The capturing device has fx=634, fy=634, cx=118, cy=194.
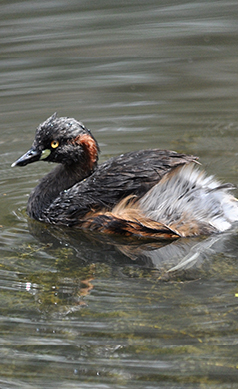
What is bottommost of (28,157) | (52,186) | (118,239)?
(118,239)

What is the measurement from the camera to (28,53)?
973 centimetres

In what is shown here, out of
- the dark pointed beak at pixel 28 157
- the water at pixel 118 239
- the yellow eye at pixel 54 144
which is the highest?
the yellow eye at pixel 54 144

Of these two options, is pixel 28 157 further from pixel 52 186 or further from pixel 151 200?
pixel 151 200

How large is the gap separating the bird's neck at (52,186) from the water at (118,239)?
6.9 inches

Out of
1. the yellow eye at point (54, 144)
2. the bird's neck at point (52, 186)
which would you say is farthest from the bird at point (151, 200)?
the bird's neck at point (52, 186)

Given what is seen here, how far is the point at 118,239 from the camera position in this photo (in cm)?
537

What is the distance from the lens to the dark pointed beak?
5.66 metres

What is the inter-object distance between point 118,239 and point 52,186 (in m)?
0.96

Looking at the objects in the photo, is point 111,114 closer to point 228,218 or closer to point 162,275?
point 228,218

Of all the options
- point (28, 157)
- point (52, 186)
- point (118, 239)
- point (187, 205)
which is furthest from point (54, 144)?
point (187, 205)

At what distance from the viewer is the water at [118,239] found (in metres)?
3.59

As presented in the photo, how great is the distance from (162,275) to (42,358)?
4.15 ft

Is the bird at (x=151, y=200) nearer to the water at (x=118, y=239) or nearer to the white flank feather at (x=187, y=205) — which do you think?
the white flank feather at (x=187, y=205)

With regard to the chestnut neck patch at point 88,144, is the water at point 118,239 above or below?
below
